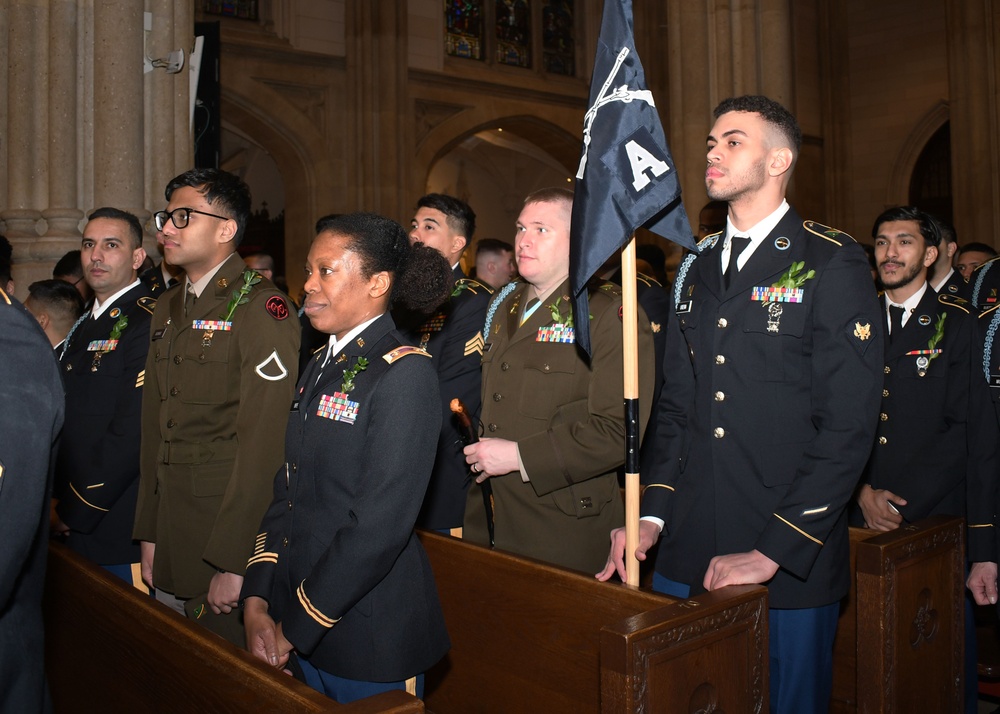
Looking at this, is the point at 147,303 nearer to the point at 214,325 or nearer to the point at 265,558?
the point at 214,325

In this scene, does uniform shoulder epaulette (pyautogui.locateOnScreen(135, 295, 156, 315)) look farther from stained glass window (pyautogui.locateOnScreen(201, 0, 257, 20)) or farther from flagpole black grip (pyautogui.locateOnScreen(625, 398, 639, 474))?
stained glass window (pyautogui.locateOnScreen(201, 0, 257, 20))

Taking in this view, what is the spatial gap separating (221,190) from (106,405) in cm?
83

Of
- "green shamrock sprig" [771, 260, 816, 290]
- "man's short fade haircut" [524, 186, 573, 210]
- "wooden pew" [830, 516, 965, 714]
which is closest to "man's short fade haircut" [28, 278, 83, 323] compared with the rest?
"man's short fade haircut" [524, 186, 573, 210]

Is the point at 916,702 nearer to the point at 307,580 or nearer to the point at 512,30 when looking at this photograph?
the point at 307,580

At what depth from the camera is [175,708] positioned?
1.86m

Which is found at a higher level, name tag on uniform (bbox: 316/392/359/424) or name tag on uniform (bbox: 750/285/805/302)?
name tag on uniform (bbox: 750/285/805/302)

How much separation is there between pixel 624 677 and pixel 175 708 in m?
0.89

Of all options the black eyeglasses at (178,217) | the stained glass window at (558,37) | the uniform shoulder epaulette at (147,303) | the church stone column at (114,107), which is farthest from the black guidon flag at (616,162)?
the stained glass window at (558,37)

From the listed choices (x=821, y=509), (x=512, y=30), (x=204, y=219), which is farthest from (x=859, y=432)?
(x=512, y=30)

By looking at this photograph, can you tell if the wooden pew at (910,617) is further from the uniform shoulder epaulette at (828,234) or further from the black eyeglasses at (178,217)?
the black eyeglasses at (178,217)

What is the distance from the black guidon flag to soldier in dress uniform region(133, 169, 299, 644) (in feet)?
2.85

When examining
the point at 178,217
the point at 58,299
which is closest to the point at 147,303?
the point at 178,217

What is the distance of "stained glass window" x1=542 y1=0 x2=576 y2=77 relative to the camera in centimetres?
1364

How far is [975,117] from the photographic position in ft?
30.7
